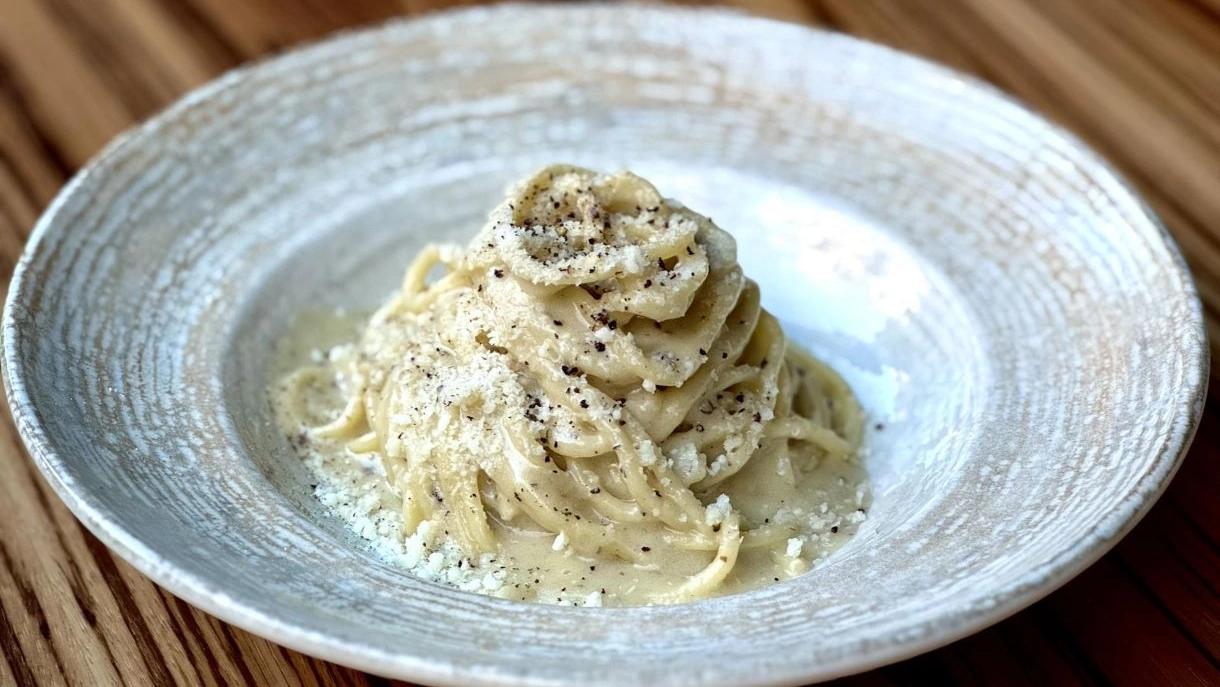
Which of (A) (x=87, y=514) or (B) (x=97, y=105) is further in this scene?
(B) (x=97, y=105)

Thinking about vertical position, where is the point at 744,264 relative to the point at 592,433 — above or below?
below

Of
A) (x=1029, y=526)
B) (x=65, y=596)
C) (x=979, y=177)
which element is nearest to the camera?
(x=1029, y=526)

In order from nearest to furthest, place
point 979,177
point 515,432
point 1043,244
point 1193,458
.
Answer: point 515,432
point 1193,458
point 1043,244
point 979,177

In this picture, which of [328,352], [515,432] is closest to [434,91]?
[328,352]

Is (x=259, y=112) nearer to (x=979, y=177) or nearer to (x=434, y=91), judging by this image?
(x=434, y=91)

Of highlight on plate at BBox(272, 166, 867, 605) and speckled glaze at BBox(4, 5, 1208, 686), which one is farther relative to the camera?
highlight on plate at BBox(272, 166, 867, 605)
